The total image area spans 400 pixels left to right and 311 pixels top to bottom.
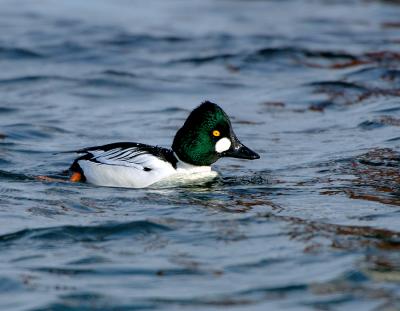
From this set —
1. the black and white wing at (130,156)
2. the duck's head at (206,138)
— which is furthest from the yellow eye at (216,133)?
the black and white wing at (130,156)

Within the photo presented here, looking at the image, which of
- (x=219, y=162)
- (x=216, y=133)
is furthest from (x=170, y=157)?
(x=219, y=162)

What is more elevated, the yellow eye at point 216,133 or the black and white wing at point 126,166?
the yellow eye at point 216,133

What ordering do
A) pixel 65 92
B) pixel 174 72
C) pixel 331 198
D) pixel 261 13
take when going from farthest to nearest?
pixel 261 13 → pixel 174 72 → pixel 65 92 → pixel 331 198

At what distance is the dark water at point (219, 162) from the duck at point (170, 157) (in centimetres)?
19

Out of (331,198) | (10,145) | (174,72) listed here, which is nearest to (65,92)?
(174,72)

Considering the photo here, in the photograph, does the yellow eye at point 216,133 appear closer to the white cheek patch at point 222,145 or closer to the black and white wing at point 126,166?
the white cheek patch at point 222,145

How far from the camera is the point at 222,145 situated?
32.5 feet

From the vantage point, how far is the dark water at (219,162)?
6941 millimetres

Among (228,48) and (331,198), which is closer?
(331,198)

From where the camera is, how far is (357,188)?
9602mm

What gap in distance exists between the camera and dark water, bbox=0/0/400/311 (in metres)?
6.94

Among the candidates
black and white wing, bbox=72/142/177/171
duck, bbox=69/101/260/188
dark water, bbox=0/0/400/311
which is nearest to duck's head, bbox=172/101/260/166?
duck, bbox=69/101/260/188

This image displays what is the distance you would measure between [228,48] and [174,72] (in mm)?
1772

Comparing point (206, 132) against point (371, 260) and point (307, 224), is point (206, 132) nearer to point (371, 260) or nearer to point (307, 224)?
point (307, 224)
